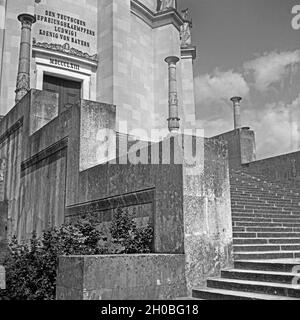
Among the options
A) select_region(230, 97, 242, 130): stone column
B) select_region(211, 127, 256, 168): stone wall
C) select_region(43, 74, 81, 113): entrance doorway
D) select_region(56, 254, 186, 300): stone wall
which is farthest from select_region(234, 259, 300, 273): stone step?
select_region(230, 97, 242, 130): stone column

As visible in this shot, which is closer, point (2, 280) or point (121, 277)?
point (121, 277)

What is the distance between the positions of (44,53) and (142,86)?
18.6 feet

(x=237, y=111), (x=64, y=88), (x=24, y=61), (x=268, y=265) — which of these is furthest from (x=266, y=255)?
(x=237, y=111)

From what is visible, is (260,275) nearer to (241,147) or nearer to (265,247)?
(265,247)

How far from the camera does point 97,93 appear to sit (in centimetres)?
2016

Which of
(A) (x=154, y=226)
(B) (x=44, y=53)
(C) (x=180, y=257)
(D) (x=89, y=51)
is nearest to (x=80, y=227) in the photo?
(A) (x=154, y=226)

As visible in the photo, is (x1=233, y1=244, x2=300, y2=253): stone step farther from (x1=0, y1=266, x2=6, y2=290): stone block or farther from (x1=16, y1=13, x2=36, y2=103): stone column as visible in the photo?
(x1=16, y1=13, x2=36, y2=103): stone column

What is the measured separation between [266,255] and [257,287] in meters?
1.48

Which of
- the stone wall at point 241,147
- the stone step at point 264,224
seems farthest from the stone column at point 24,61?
the stone wall at point 241,147

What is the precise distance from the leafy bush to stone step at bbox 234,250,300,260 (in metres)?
1.37

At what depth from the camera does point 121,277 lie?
4906 mm

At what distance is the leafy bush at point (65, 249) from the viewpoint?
599 cm
